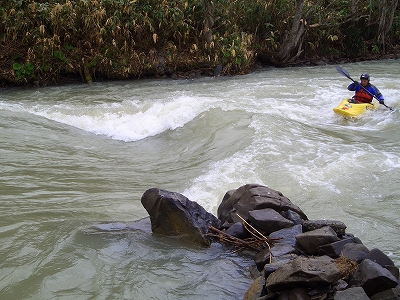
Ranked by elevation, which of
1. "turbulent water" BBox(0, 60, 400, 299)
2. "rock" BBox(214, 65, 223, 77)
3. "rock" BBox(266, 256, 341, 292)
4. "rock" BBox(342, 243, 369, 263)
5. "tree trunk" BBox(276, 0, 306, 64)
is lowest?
"turbulent water" BBox(0, 60, 400, 299)

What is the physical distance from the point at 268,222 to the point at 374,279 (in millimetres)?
1008

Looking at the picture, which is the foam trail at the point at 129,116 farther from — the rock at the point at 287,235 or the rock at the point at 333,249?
the rock at the point at 333,249

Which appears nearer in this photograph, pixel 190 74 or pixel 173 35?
pixel 190 74

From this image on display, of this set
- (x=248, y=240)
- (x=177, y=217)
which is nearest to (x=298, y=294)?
(x=248, y=240)

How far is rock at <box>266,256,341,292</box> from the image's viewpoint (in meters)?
2.45

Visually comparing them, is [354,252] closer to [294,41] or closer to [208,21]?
[208,21]

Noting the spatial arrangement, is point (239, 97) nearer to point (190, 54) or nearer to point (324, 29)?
point (190, 54)

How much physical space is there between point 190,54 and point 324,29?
5.75m

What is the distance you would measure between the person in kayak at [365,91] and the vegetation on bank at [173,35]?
534 centimetres

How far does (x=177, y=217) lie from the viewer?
11.3ft

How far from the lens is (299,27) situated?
15.3m

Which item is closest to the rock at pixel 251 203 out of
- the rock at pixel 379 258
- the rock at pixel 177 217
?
the rock at pixel 177 217

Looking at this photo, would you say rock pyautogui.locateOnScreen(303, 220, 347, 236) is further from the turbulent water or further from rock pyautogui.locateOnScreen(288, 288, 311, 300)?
rock pyautogui.locateOnScreen(288, 288, 311, 300)

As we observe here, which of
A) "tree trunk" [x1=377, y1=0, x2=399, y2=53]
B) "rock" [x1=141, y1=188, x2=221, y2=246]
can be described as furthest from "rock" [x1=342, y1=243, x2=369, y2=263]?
"tree trunk" [x1=377, y1=0, x2=399, y2=53]
